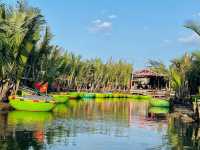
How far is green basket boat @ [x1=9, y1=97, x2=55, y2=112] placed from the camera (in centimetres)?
5094

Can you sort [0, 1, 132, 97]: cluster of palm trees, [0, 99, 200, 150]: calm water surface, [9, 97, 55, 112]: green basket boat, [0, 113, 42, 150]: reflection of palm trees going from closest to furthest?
[0, 113, 42, 150]: reflection of palm trees → [0, 99, 200, 150]: calm water surface → [9, 97, 55, 112]: green basket boat → [0, 1, 132, 97]: cluster of palm trees

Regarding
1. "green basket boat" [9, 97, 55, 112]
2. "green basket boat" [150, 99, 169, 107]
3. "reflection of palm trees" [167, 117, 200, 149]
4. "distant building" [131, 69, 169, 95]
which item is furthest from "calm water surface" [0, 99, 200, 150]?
"distant building" [131, 69, 169, 95]

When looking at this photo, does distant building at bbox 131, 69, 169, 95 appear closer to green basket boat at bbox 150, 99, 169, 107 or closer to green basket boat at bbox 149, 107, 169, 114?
green basket boat at bbox 150, 99, 169, 107

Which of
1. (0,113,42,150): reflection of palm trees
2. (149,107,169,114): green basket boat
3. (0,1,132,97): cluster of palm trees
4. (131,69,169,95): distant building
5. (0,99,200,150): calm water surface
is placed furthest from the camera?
(131,69,169,95): distant building

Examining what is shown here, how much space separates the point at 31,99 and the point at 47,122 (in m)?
10.5

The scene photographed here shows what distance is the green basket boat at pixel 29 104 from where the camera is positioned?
50938 mm

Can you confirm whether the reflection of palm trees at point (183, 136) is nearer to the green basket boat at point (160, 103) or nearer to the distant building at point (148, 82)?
the green basket boat at point (160, 103)

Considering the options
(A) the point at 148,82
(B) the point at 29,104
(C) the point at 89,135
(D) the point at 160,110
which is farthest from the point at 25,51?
(A) the point at 148,82

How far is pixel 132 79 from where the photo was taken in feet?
451

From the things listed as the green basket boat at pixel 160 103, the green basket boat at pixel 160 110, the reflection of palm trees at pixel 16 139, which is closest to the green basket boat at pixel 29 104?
the reflection of palm trees at pixel 16 139

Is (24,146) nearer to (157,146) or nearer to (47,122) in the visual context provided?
(157,146)

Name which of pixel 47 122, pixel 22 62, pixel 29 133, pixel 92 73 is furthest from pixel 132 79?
pixel 29 133

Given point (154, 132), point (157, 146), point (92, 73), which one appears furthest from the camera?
point (92, 73)

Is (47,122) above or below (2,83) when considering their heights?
below
